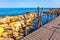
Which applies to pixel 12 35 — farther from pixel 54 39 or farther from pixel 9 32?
pixel 54 39

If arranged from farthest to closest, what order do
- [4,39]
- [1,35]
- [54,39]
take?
[1,35] → [4,39] → [54,39]

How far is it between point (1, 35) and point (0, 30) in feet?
2.84

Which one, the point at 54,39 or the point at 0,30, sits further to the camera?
the point at 0,30

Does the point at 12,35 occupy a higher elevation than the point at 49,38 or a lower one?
lower

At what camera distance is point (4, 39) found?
10547 mm

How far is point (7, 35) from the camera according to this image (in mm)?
11953

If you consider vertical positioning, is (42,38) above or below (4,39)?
above

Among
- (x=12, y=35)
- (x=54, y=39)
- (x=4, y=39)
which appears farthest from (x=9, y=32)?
(x=54, y=39)

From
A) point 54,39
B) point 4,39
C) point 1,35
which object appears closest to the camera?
point 54,39

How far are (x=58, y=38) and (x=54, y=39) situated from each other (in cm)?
40

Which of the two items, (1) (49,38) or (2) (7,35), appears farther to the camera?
(2) (7,35)

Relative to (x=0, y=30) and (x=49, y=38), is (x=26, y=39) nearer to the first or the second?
(x=49, y=38)

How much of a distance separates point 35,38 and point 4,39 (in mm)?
3321

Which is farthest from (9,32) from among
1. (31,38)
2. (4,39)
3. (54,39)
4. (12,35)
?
(54,39)
